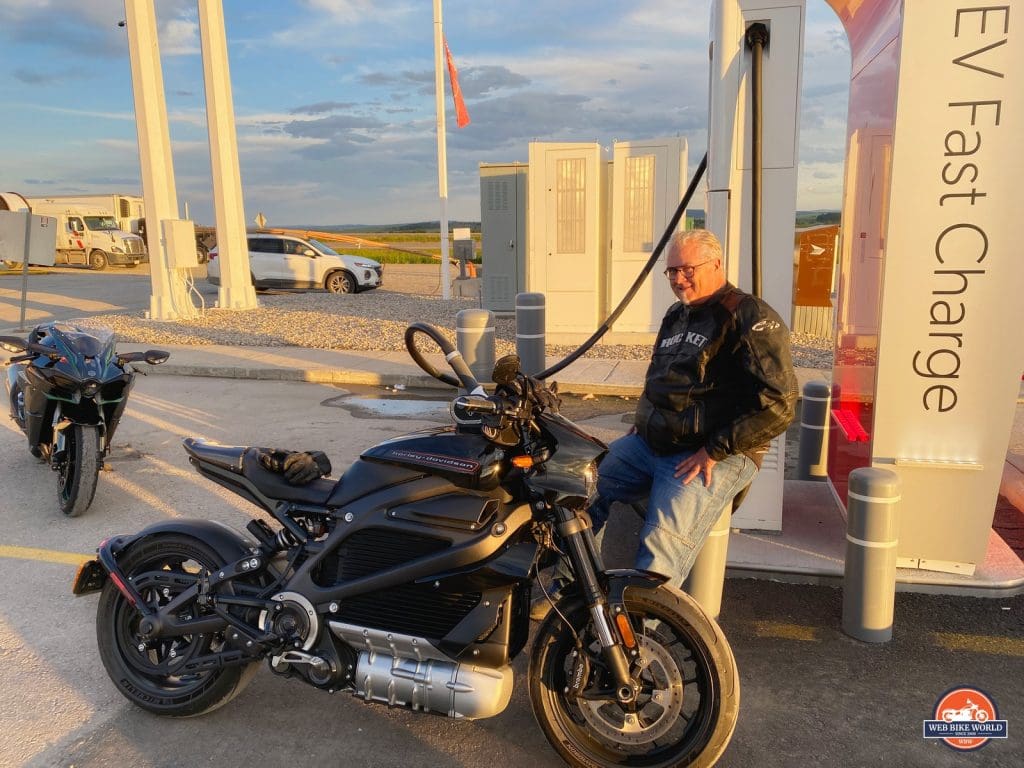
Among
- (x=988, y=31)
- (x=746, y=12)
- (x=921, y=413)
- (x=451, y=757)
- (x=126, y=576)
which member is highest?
(x=746, y=12)

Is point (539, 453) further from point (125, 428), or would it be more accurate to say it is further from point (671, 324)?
point (125, 428)

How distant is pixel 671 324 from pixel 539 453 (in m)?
1.08

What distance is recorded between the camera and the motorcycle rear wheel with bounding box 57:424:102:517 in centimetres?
507

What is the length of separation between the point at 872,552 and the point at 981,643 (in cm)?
65

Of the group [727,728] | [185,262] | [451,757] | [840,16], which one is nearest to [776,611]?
[727,728]

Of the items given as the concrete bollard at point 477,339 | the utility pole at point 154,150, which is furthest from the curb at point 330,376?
the utility pole at point 154,150

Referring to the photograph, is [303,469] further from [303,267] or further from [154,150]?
[303,267]

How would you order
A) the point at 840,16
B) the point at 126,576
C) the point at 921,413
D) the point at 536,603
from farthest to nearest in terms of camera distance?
the point at 840,16
the point at 921,413
the point at 126,576
the point at 536,603

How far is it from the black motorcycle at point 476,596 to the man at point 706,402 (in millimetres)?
504

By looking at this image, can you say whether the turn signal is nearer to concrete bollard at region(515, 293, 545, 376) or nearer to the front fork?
the front fork

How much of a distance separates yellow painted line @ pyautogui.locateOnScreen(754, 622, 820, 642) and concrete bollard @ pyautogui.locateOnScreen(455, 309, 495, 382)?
474cm

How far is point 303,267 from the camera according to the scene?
69.8ft

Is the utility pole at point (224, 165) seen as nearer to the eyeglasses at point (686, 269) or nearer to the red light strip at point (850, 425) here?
the red light strip at point (850, 425)

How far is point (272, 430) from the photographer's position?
24.5ft
